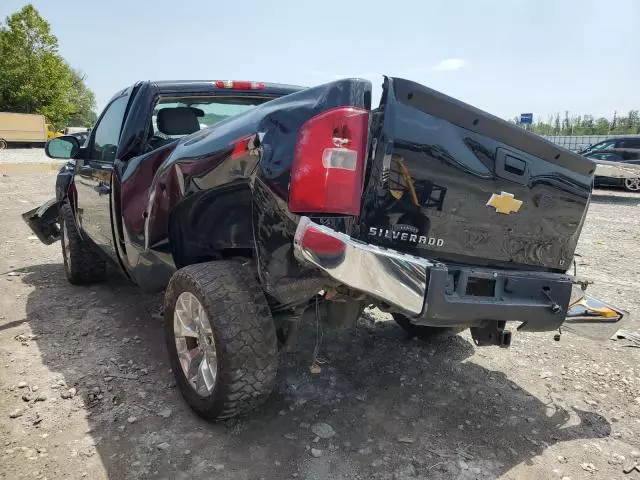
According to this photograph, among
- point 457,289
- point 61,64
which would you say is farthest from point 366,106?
point 61,64

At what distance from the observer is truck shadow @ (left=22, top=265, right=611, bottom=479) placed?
2.44 meters

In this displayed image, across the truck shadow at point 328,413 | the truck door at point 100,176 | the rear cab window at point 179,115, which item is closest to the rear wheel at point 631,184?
the truck shadow at point 328,413

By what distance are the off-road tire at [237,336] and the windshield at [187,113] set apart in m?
1.23

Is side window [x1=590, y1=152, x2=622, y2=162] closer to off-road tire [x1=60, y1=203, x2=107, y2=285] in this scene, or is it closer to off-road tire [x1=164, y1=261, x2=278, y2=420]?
off-road tire [x1=60, y1=203, x2=107, y2=285]

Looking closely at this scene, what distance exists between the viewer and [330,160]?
81.1 inches

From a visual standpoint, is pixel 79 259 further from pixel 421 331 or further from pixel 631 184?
pixel 631 184

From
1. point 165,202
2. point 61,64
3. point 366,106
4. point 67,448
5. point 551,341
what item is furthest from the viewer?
point 61,64

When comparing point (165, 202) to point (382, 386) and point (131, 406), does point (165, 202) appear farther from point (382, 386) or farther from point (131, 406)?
point (382, 386)

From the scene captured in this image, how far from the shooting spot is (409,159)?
216 cm

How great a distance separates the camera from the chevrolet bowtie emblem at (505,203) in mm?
2371

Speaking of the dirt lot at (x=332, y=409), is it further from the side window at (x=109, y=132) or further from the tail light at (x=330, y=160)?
the side window at (x=109, y=132)

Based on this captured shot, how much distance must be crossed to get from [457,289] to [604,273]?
470 cm

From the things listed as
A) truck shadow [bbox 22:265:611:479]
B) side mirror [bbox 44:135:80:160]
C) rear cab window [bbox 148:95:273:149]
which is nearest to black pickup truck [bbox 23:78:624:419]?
truck shadow [bbox 22:265:611:479]

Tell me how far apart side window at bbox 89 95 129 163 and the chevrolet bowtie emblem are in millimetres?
2643
